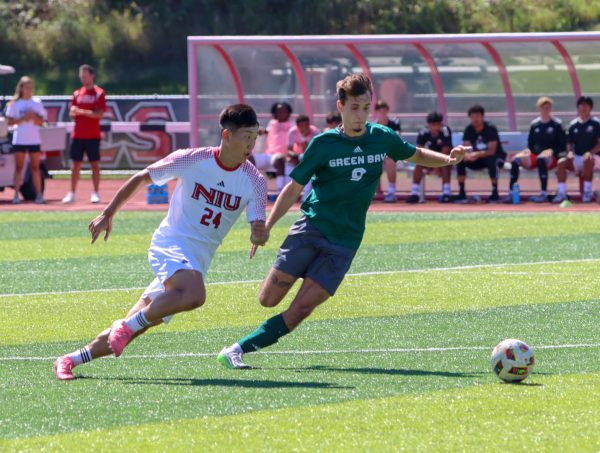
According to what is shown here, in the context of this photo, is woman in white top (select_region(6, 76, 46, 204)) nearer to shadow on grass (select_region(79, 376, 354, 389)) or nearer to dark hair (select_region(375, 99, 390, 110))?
dark hair (select_region(375, 99, 390, 110))

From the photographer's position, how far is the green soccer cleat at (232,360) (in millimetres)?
8820

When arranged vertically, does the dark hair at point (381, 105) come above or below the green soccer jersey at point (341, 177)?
below

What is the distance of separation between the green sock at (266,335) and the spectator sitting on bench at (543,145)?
1481cm

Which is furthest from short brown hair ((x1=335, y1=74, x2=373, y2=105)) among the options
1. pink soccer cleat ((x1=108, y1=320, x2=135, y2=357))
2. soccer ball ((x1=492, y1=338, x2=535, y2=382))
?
pink soccer cleat ((x1=108, y1=320, x2=135, y2=357))

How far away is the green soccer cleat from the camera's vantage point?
8.82 metres

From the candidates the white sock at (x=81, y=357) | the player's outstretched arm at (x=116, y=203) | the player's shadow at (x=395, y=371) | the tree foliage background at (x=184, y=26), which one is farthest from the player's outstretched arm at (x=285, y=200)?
the tree foliage background at (x=184, y=26)

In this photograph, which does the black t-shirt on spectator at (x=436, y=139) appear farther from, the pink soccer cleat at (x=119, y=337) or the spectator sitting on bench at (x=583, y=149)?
the pink soccer cleat at (x=119, y=337)

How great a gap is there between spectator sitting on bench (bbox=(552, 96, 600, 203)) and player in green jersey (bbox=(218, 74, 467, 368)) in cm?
1438

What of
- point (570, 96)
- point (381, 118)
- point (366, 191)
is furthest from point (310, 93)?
point (366, 191)

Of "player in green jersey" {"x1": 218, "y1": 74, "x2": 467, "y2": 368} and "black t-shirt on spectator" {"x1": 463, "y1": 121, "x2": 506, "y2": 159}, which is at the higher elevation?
"player in green jersey" {"x1": 218, "y1": 74, "x2": 467, "y2": 368}

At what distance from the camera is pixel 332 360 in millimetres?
9164

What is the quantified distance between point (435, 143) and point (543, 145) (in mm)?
1790

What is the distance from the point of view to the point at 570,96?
25594 mm

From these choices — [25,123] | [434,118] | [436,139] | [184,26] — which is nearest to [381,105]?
[434,118]
